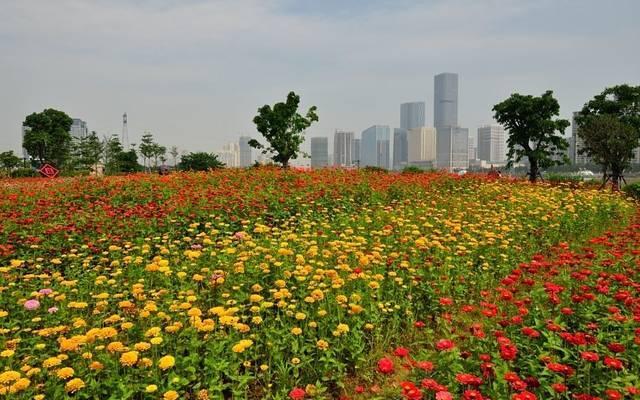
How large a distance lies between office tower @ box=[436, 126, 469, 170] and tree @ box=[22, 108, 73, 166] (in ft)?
436

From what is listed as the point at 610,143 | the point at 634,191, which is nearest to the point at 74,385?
the point at 634,191

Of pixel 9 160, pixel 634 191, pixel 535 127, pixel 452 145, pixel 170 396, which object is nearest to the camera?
pixel 170 396

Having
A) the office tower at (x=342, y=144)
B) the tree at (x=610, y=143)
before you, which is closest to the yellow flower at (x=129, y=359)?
the tree at (x=610, y=143)

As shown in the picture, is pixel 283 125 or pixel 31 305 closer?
Answer: pixel 31 305

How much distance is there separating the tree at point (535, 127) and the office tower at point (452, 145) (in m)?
140

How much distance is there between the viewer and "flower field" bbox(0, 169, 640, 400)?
2461 millimetres

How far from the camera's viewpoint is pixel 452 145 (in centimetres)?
16638

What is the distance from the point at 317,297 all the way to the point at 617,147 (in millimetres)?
16871

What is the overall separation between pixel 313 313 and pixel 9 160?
43044 millimetres

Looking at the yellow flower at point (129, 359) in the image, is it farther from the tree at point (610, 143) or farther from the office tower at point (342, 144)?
the office tower at point (342, 144)

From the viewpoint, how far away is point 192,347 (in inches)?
105

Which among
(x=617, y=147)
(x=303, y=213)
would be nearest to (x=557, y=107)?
(x=617, y=147)

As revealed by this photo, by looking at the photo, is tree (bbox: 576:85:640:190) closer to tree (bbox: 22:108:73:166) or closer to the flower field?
the flower field

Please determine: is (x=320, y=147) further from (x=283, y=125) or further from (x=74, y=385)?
(x=74, y=385)
